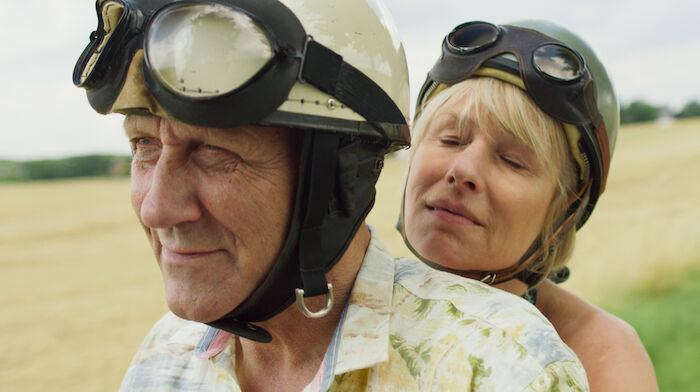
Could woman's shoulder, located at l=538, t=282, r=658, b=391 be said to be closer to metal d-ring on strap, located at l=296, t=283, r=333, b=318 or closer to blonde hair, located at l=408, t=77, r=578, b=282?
blonde hair, located at l=408, t=77, r=578, b=282

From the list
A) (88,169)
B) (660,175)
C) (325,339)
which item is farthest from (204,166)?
(88,169)

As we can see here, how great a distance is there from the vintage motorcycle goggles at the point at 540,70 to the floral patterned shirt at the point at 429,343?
1150mm

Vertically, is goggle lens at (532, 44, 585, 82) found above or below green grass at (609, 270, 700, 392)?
above

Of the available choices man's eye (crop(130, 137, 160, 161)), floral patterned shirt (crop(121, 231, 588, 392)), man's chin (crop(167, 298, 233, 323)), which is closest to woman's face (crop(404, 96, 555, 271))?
floral patterned shirt (crop(121, 231, 588, 392))

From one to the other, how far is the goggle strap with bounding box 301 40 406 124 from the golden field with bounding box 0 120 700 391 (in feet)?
8.78

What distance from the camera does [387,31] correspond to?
6.92 feet

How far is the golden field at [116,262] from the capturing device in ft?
43.7

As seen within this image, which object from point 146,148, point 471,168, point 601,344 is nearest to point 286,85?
point 146,148

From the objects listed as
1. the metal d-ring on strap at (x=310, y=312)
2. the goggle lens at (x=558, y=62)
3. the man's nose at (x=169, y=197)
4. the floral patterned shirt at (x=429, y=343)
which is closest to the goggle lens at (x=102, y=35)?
the man's nose at (x=169, y=197)

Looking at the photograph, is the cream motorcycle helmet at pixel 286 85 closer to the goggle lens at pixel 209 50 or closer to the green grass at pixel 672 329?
the goggle lens at pixel 209 50

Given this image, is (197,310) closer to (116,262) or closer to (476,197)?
(476,197)

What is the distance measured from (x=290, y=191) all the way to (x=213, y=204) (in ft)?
0.76

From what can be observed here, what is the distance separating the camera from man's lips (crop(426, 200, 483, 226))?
2.81 m

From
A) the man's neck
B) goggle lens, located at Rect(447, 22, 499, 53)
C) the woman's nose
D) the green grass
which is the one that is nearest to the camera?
the man's neck
